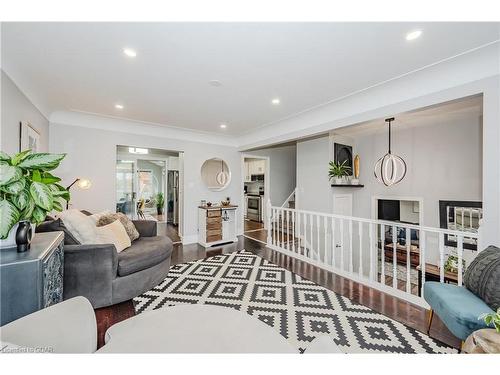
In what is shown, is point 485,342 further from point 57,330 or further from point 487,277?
point 57,330

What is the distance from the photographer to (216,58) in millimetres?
1991

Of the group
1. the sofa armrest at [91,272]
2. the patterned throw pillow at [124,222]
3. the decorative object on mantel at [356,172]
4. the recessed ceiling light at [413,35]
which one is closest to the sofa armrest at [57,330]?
the sofa armrest at [91,272]

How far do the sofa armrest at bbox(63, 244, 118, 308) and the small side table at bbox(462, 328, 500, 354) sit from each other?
2778mm

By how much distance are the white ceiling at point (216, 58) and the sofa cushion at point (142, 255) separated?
193 cm

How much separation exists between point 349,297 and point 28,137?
4.12 m

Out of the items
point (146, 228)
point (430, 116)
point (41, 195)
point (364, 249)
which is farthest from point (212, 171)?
point (41, 195)

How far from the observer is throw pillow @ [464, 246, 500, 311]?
149 centimetres

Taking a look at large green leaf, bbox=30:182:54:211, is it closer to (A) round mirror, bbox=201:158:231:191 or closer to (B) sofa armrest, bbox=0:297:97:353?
(B) sofa armrest, bbox=0:297:97:353

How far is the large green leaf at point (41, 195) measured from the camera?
1.15m

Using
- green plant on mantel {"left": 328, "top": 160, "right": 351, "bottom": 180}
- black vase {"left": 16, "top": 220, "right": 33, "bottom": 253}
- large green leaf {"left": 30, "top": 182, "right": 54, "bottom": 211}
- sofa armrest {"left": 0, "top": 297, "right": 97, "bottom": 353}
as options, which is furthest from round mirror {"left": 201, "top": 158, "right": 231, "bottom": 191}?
sofa armrest {"left": 0, "top": 297, "right": 97, "bottom": 353}
